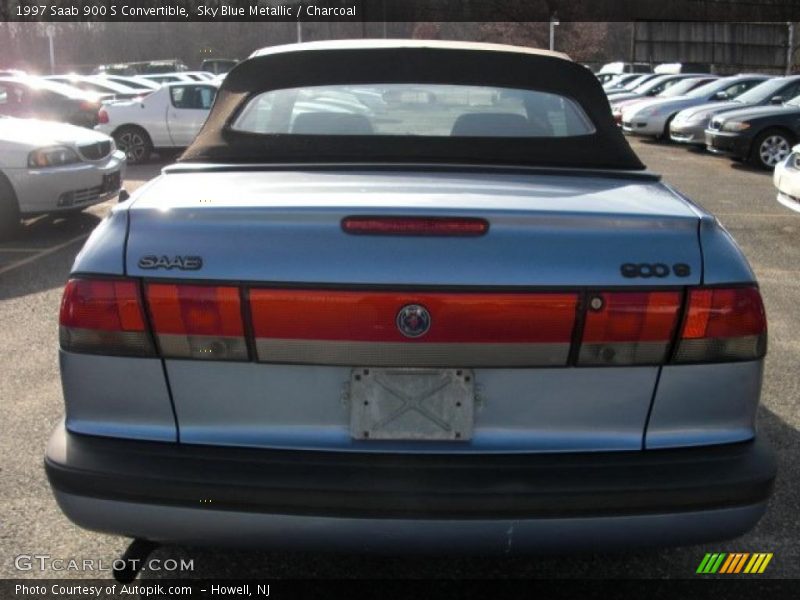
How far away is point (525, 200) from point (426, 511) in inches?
34.8

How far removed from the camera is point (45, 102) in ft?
46.4

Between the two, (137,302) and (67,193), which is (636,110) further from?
(137,302)

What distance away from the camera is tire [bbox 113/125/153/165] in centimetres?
1628

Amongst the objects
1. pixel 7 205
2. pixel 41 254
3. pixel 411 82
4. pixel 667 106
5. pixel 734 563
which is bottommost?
pixel 734 563

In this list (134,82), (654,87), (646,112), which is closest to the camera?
(646,112)

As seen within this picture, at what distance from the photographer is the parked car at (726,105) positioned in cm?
1662

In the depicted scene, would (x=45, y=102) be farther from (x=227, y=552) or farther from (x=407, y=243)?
(x=407, y=243)

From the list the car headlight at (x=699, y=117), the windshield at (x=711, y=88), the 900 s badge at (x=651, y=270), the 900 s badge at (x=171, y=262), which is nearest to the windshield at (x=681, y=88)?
the windshield at (x=711, y=88)

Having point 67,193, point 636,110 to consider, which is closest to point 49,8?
point 636,110

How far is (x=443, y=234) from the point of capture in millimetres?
2375

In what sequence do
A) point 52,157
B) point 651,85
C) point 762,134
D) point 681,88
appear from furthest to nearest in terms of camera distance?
point 651,85 → point 681,88 → point 762,134 → point 52,157

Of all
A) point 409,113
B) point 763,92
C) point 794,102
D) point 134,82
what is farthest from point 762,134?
point 134,82

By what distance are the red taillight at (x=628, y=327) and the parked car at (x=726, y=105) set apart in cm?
1520

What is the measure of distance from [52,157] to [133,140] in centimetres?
767
